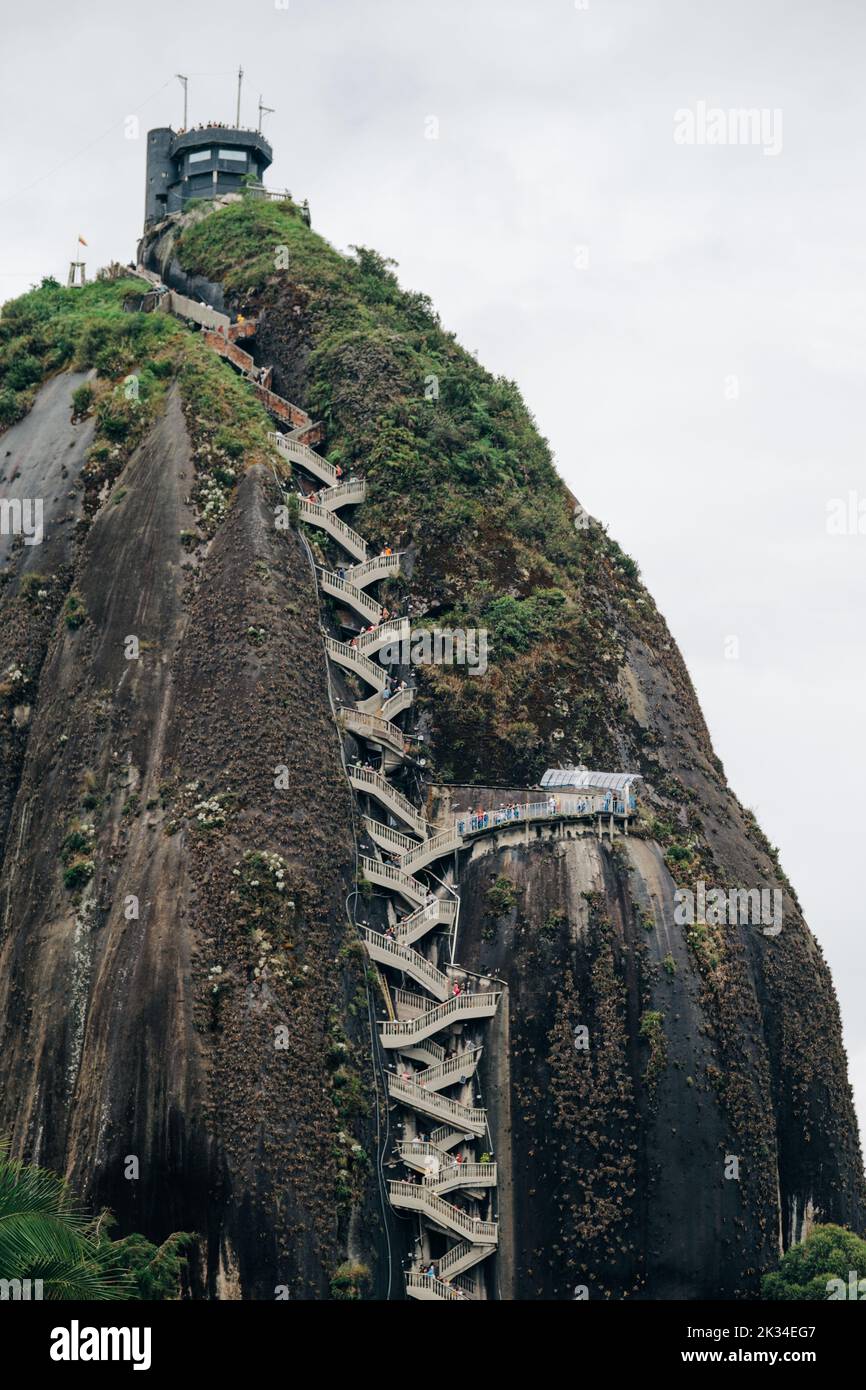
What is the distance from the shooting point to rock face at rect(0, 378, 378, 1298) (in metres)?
64.3

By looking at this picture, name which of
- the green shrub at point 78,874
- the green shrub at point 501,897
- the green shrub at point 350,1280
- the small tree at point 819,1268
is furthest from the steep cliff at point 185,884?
the small tree at point 819,1268

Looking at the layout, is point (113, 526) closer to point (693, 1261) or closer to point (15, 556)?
point (15, 556)

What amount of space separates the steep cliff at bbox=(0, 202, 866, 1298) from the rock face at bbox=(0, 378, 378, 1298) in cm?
13

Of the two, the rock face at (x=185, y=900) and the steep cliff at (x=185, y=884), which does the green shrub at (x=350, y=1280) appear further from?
the rock face at (x=185, y=900)

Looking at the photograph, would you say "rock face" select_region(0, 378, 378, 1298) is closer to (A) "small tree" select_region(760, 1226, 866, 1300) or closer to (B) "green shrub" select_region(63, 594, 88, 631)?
(B) "green shrub" select_region(63, 594, 88, 631)

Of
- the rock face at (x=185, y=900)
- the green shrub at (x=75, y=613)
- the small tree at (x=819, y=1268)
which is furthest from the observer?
the green shrub at (x=75, y=613)

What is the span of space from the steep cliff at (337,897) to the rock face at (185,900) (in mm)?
128

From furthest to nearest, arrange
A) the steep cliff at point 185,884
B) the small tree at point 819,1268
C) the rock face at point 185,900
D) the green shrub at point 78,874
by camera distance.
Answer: the green shrub at point 78,874, the small tree at point 819,1268, the steep cliff at point 185,884, the rock face at point 185,900

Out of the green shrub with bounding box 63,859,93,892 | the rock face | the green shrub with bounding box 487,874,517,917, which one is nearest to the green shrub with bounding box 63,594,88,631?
the rock face

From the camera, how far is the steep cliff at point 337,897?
66.1 metres

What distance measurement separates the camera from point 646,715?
8250 cm

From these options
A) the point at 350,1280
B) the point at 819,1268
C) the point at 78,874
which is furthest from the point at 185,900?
the point at 819,1268

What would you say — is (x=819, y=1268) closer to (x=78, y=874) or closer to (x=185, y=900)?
(x=185, y=900)
